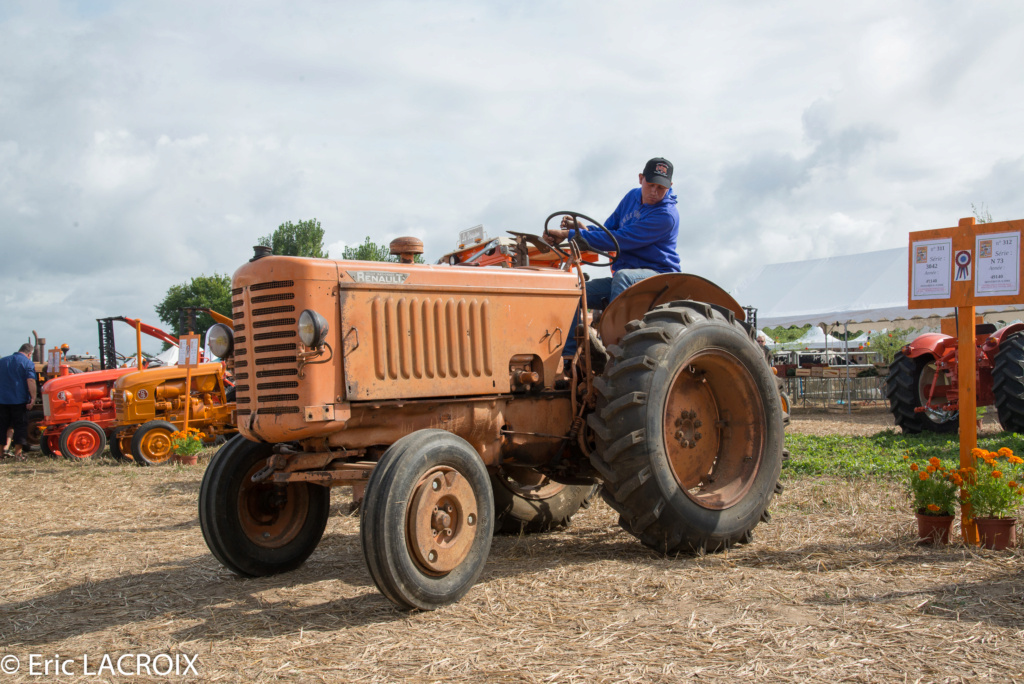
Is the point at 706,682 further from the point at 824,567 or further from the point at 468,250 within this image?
the point at 468,250

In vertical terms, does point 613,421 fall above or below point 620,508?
above

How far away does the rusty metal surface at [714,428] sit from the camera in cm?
495

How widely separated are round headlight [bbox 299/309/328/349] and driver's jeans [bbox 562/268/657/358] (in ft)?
5.68

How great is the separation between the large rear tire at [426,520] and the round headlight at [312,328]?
2.00 feet

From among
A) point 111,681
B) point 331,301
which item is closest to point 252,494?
point 331,301

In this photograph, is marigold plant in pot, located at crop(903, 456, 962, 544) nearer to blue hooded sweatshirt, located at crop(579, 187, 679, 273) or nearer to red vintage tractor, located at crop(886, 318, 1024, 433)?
blue hooded sweatshirt, located at crop(579, 187, 679, 273)

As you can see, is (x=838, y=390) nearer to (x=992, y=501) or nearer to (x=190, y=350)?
(x=190, y=350)

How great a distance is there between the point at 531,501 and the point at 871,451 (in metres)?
5.17

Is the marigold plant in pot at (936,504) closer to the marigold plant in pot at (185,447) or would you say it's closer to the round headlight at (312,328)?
the round headlight at (312,328)

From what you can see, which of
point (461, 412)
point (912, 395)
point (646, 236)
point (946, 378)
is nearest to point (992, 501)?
point (646, 236)

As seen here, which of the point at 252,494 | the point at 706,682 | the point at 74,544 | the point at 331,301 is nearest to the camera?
the point at 706,682

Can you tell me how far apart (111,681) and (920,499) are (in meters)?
4.31

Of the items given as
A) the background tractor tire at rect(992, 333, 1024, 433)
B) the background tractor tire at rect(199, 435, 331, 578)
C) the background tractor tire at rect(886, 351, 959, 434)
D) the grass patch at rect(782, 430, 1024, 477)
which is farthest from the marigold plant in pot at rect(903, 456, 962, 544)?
the background tractor tire at rect(886, 351, 959, 434)

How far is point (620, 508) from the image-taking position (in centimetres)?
447
